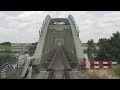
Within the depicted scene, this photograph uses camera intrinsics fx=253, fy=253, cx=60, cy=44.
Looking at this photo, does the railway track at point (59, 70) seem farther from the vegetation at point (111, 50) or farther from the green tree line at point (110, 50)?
the vegetation at point (111, 50)

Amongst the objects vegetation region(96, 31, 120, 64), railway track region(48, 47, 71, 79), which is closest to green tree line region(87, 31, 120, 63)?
vegetation region(96, 31, 120, 64)

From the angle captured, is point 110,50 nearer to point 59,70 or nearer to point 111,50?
point 111,50

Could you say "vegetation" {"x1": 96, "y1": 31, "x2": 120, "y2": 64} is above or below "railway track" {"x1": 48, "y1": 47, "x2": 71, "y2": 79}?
above

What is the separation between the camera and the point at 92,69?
586 inches

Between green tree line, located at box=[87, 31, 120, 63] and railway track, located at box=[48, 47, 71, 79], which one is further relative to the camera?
green tree line, located at box=[87, 31, 120, 63]

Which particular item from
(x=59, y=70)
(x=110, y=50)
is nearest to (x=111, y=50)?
(x=110, y=50)

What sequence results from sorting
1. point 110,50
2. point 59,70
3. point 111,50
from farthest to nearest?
1. point 110,50
2. point 111,50
3. point 59,70

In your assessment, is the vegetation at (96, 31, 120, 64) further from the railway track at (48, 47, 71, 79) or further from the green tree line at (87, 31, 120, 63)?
the railway track at (48, 47, 71, 79)

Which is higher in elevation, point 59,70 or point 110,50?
point 110,50

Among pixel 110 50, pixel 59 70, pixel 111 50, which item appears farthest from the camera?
pixel 110 50

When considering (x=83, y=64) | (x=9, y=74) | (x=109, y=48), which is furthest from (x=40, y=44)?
(x=9, y=74)

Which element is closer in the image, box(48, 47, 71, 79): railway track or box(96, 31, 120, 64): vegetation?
box(48, 47, 71, 79): railway track
